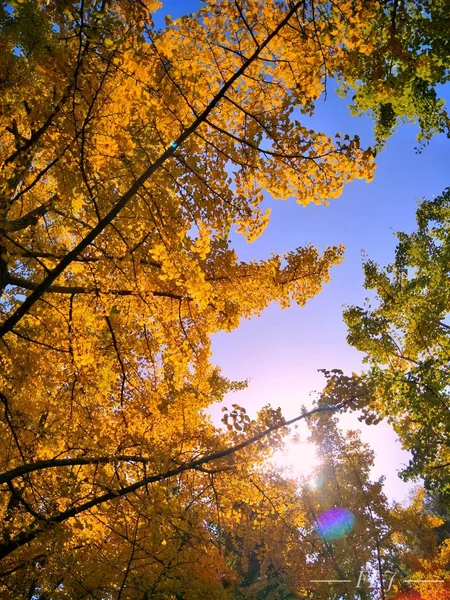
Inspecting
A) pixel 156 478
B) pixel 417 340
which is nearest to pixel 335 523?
pixel 417 340

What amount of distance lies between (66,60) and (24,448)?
3662mm

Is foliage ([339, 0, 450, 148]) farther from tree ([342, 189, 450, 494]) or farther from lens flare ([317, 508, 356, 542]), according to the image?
lens flare ([317, 508, 356, 542])

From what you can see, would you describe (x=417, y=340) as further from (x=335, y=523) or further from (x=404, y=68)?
(x=335, y=523)

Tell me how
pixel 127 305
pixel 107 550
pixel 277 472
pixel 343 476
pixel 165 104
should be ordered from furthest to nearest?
pixel 343 476, pixel 107 550, pixel 127 305, pixel 277 472, pixel 165 104

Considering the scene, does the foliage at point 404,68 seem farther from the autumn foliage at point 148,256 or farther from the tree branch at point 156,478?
the tree branch at point 156,478

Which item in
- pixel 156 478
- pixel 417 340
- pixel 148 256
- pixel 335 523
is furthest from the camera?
pixel 335 523

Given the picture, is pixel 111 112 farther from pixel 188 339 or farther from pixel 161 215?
pixel 188 339

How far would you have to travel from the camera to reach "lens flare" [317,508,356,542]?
13523 mm

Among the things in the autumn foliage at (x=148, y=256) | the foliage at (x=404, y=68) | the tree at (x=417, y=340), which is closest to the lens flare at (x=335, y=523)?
the tree at (x=417, y=340)

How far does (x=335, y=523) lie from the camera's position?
14.1 metres

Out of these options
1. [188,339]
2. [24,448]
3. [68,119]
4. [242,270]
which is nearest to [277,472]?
[188,339]

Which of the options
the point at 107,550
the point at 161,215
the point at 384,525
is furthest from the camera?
the point at 384,525

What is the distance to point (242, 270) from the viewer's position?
152 inches

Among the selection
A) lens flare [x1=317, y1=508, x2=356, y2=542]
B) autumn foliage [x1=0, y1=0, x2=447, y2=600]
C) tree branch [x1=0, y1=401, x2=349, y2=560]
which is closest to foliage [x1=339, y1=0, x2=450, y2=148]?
autumn foliage [x1=0, y1=0, x2=447, y2=600]
